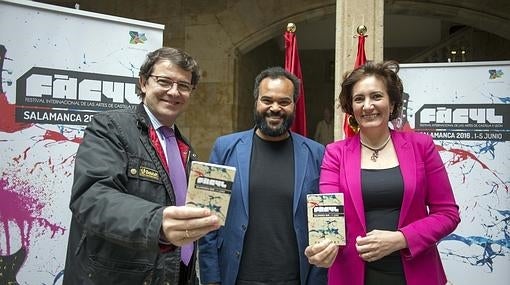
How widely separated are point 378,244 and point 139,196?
0.98m

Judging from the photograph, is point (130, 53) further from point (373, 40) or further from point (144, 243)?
point (144, 243)

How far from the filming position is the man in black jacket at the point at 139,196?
1182mm

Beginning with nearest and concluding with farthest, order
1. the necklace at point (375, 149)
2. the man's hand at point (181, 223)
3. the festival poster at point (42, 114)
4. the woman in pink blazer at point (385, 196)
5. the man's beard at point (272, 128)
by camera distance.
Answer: the man's hand at point (181, 223) → the woman in pink blazer at point (385, 196) → the necklace at point (375, 149) → the man's beard at point (272, 128) → the festival poster at point (42, 114)

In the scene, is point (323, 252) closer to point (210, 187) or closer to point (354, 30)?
point (210, 187)

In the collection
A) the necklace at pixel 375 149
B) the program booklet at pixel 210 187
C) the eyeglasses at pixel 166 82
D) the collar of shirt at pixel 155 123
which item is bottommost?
the program booklet at pixel 210 187

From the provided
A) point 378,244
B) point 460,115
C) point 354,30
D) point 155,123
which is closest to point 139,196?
point 155,123

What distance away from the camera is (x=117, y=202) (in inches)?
49.3

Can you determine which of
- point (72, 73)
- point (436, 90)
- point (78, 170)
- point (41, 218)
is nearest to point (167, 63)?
point (78, 170)

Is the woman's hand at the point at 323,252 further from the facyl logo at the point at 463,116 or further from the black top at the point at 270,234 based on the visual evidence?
the facyl logo at the point at 463,116

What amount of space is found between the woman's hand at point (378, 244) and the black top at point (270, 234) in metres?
0.42

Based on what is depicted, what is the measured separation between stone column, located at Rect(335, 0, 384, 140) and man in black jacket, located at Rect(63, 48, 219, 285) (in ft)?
6.23

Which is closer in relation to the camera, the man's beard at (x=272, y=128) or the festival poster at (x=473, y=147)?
the man's beard at (x=272, y=128)

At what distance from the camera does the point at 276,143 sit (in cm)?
251

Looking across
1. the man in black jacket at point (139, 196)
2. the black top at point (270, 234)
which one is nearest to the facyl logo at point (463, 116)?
the black top at point (270, 234)
